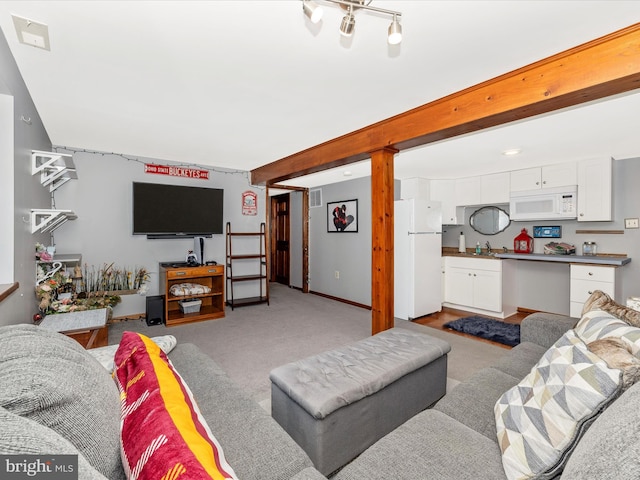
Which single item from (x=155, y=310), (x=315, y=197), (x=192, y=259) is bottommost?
(x=155, y=310)

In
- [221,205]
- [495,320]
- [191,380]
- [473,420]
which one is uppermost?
[221,205]

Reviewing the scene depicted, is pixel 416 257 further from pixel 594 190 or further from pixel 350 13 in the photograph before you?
pixel 350 13

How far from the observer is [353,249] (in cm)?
542

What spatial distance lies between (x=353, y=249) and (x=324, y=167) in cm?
211

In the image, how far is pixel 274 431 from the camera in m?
1.11

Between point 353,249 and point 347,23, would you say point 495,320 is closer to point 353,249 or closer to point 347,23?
point 353,249

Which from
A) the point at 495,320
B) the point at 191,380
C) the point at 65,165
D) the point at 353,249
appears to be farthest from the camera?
the point at 353,249

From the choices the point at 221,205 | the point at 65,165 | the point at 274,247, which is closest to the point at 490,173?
the point at 221,205

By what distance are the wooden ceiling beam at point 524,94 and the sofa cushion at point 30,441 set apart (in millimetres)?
2462

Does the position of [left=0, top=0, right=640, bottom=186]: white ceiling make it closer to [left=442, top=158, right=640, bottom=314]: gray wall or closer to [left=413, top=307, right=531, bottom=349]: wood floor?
[left=442, top=158, right=640, bottom=314]: gray wall

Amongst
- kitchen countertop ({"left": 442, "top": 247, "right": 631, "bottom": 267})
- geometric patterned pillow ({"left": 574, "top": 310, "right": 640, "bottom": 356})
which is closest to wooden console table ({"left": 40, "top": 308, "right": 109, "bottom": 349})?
geometric patterned pillow ({"left": 574, "top": 310, "right": 640, "bottom": 356})

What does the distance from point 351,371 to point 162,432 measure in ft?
3.93

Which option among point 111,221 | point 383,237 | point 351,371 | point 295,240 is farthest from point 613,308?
point 295,240

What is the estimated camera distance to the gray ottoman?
4.85ft
